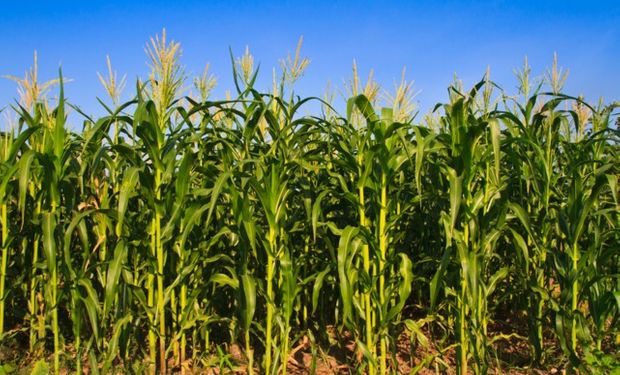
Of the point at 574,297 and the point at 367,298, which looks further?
the point at 574,297

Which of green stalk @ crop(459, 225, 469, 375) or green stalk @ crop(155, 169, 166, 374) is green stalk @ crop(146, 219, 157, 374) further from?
Answer: green stalk @ crop(459, 225, 469, 375)

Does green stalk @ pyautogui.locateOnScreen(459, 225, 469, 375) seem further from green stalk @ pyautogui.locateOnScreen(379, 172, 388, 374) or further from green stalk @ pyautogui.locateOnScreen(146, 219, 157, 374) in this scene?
green stalk @ pyautogui.locateOnScreen(146, 219, 157, 374)

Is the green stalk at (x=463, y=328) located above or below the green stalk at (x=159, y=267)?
below

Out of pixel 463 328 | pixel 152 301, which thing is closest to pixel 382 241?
pixel 463 328

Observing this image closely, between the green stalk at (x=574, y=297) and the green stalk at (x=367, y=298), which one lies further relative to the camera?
the green stalk at (x=574, y=297)

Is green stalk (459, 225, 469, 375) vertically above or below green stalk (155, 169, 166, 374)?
below

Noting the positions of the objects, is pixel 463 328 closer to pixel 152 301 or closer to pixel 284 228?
pixel 284 228

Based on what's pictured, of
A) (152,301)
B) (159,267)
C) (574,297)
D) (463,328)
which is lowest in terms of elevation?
(463,328)

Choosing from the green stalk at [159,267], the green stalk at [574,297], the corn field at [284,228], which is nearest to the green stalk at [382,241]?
the corn field at [284,228]

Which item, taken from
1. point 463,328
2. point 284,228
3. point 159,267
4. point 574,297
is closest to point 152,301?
point 159,267

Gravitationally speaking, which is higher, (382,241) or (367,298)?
(382,241)

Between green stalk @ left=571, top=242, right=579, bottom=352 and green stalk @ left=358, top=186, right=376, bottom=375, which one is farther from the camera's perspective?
green stalk @ left=571, top=242, right=579, bottom=352

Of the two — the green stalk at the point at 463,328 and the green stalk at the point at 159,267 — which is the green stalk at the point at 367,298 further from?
the green stalk at the point at 159,267

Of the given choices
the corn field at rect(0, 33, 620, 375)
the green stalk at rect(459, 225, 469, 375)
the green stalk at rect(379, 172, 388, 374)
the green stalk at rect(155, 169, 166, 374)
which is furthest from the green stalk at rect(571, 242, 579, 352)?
the green stalk at rect(155, 169, 166, 374)
